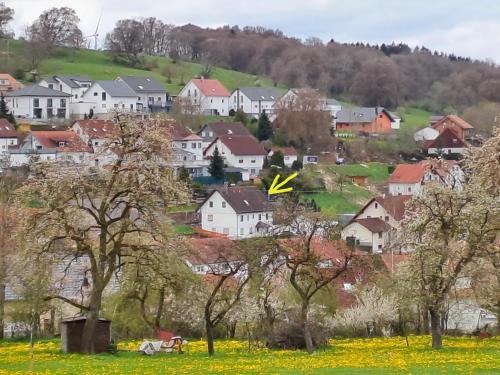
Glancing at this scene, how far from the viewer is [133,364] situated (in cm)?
2498

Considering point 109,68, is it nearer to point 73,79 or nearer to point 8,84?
point 73,79

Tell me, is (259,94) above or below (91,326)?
above

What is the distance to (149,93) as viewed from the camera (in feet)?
383

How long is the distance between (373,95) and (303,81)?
35.9ft

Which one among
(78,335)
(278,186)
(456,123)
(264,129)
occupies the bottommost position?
(78,335)

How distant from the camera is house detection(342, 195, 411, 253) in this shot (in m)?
73.0

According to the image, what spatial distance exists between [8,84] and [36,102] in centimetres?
833

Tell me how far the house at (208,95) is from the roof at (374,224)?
46759 mm

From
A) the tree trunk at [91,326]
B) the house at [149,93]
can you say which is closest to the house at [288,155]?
the house at [149,93]

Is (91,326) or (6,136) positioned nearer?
(91,326)

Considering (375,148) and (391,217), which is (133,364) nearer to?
(391,217)

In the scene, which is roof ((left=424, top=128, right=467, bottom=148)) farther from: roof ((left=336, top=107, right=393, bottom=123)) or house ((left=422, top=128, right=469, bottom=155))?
roof ((left=336, top=107, right=393, bottom=123))

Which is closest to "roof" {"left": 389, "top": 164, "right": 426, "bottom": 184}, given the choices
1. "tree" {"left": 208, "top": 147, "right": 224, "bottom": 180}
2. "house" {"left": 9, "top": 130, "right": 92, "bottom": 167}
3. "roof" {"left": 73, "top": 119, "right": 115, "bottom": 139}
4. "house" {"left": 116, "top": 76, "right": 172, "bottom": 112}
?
"tree" {"left": 208, "top": 147, "right": 224, "bottom": 180}

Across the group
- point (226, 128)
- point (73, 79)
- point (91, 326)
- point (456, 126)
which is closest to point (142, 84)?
point (73, 79)
